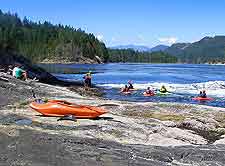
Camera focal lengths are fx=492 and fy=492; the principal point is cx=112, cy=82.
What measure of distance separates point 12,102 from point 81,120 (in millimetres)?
7948

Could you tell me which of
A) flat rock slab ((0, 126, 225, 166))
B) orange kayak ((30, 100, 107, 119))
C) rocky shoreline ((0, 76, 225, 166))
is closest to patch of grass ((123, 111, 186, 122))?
rocky shoreline ((0, 76, 225, 166))

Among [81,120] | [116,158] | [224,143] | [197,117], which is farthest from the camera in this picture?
[197,117]

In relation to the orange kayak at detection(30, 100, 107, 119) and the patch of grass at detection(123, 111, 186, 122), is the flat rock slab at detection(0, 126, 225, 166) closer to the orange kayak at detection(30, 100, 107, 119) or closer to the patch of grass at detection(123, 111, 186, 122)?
the orange kayak at detection(30, 100, 107, 119)

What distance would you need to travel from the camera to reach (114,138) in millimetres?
23172

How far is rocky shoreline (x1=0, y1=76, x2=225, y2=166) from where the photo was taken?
1891 cm

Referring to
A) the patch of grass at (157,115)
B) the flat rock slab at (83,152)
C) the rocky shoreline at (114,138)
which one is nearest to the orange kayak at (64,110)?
the rocky shoreline at (114,138)

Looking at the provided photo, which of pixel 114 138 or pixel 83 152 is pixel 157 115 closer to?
pixel 114 138

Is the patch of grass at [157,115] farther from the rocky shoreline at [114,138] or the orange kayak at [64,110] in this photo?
the orange kayak at [64,110]

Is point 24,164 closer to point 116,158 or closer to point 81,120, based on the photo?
point 116,158

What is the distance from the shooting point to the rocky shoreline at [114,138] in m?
18.9

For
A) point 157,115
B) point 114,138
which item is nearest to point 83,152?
point 114,138

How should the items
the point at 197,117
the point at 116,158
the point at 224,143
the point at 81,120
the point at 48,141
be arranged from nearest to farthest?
the point at 116,158, the point at 48,141, the point at 224,143, the point at 81,120, the point at 197,117

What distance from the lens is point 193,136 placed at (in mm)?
26125

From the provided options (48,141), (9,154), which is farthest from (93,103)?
(9,154)
